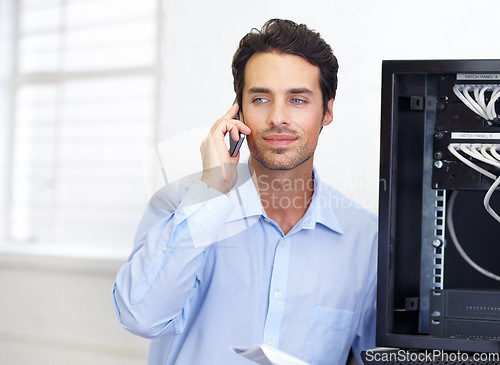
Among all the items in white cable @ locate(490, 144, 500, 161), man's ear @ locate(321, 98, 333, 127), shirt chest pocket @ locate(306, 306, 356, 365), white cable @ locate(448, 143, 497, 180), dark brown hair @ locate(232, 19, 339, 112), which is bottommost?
shirt chest pocket @ locate(306, 306, 356, 365)

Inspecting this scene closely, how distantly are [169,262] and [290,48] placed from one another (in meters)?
0.49

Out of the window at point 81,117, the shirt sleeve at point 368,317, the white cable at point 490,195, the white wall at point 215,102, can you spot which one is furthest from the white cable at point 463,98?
the window at point 81,117

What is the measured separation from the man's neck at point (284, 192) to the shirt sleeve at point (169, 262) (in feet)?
0.61

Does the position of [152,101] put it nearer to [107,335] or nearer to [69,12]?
[69,12]

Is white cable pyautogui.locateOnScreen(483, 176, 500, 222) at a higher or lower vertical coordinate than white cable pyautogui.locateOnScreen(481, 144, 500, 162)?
lower

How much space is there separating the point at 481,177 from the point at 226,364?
59 cm

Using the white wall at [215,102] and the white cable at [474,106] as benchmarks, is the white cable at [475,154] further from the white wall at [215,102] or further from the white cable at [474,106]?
the white wall at [215,102]

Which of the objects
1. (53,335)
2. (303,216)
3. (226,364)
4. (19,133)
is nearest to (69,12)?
(19,133)

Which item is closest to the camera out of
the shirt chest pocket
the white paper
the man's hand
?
the white paper

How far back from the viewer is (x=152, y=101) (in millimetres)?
1798

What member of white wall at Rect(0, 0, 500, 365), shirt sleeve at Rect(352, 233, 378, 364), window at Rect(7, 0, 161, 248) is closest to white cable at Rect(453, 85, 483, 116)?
shirt sleeve at Rect(352, 233, 378, 364)

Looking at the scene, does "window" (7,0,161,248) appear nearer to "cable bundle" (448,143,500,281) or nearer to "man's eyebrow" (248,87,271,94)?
"man's eyebrow" (248,87,271,94)

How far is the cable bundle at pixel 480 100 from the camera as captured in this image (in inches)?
30.6

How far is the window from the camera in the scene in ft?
6.00
